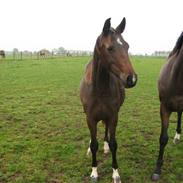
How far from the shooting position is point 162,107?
5.06m

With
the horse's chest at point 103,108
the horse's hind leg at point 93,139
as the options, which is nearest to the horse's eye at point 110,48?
the horse's chest at point 103,108

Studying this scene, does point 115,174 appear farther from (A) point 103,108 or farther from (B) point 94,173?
(A) point 103,108

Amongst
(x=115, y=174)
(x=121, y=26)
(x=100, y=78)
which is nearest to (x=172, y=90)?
(x=100, y=78)

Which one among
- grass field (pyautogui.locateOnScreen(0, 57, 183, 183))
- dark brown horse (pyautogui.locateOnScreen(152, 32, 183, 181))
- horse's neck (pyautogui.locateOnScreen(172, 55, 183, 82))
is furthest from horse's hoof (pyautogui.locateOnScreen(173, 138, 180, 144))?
horse's neck (pyautogui.locateOnScreen(172, 55, 183, 82))

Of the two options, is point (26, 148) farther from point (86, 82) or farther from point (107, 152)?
point (86, 82)

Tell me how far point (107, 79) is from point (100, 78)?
11 centimetres

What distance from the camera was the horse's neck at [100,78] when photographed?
435 centimetres

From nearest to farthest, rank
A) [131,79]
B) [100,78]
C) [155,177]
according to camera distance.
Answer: [131,79], [100,78], [155,177]

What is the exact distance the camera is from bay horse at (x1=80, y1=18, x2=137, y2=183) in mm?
3641

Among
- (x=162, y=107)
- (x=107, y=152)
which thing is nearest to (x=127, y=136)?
(x=107, y=152)

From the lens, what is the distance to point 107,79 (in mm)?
4465

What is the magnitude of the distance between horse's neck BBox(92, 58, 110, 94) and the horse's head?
41 centimetres

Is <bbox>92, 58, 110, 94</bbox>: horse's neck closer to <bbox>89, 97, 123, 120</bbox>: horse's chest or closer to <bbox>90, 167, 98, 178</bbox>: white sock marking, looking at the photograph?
<bbox>89, 97, 123, 120</bbox>: horse's chest

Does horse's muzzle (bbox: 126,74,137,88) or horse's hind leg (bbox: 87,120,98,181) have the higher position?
horse's muzzle (bbox: 126,74,137,88)
